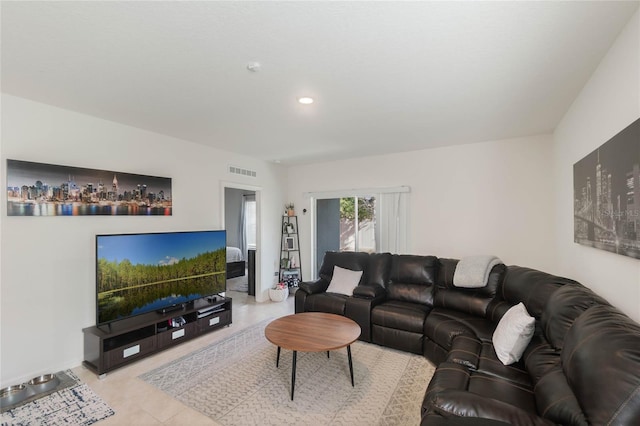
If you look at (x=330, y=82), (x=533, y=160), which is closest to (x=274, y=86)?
(x=330, y=82)

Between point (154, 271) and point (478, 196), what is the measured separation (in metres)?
→ 4.34

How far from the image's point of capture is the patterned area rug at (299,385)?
7.15ft

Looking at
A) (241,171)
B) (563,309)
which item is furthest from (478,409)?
(241,171)

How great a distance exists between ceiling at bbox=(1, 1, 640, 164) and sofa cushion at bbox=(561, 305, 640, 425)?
161 cm

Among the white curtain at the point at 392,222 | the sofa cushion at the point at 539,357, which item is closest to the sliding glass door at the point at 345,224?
the white curtain at the point at 392,222

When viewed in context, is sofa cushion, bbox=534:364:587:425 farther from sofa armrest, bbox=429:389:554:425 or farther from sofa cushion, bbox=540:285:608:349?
sofa cushion, bbox=540:285:608:349

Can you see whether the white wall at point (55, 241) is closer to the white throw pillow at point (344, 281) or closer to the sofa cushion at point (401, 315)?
the white throw pillow at point (344, 281)

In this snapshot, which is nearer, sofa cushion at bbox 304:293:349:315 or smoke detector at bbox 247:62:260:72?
smoke detector at bbox 247:62:260:72

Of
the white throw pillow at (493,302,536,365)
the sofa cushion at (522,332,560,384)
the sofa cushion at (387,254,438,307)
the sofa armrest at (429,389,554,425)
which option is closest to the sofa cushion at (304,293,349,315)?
the sofa cushion at (387,254,438,307)

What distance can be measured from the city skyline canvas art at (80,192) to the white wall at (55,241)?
7 centimetres

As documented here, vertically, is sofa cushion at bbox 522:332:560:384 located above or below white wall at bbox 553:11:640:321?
below

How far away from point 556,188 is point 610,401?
3.18m

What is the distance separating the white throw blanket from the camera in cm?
317

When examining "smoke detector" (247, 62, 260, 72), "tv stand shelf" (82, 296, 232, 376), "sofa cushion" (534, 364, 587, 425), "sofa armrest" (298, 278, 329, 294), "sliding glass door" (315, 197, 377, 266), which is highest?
"smoke detector" (247, 62, 260, 72)
